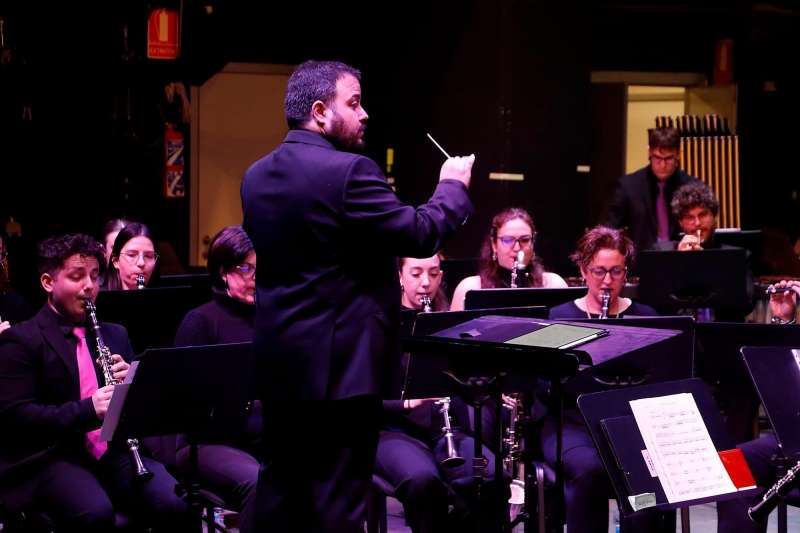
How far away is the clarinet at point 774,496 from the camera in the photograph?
12.1ft

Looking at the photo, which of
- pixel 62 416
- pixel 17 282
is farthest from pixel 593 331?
pixel 17 282

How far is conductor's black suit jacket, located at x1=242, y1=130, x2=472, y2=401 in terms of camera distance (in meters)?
2.89

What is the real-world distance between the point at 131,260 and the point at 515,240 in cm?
175

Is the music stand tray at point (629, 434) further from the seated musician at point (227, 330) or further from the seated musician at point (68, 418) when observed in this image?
the seated musician at point (68, 418)

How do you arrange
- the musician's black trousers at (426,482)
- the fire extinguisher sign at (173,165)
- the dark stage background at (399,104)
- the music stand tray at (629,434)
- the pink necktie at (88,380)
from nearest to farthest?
the music stand tray at (629,434) < the pink necktie at (88,380) < the musician's black trousers at (426,482) < the dark stage background at (399,104) < the fire extinguisher sign at (173,165)

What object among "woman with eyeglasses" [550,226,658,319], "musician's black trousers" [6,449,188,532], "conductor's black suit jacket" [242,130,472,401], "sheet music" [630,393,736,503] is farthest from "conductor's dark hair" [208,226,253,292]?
"sheet music" [630,393,736,503]

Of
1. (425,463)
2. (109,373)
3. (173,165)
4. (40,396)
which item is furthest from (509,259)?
(173,165)

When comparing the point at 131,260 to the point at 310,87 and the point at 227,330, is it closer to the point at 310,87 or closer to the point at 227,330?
the point at 227,330

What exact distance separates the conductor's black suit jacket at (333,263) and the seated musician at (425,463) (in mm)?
Result: 960

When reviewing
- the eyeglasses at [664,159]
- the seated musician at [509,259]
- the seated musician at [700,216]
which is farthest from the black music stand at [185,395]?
the eyeglasses at [664,159]

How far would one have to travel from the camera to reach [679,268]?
5.45 meters

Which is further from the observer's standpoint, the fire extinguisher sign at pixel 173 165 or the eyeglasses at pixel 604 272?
the fire extinguisher sign at pixel 173 165

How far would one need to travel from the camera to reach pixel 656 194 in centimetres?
699

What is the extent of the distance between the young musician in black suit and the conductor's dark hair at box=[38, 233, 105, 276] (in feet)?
4.10
